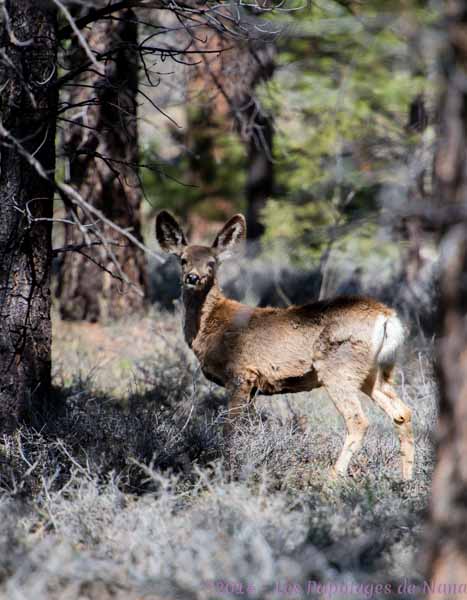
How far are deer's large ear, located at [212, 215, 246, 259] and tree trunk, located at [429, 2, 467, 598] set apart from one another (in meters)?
4.16

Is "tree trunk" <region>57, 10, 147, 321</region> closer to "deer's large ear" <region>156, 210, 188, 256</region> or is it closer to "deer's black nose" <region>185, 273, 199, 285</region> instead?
"deer's large ear" <region>156, 210, 188, 256</region>

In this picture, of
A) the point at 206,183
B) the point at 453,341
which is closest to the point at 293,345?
the point at 453,341

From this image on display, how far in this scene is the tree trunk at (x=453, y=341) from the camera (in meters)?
3.16

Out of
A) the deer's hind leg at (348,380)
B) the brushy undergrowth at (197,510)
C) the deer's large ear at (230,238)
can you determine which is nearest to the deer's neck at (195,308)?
the deer's large ear at (230,238)

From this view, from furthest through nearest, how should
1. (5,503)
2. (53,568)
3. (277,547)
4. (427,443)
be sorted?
(427,443)
(5,503)
(277,547)
(53,568)

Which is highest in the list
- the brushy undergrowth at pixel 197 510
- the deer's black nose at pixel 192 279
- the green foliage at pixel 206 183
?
the green foliage at pixel 206 183

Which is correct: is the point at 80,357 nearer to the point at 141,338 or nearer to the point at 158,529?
the point at 141,338

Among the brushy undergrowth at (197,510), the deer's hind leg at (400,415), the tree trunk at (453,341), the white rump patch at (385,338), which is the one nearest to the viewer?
the tree trunk at (453,341)

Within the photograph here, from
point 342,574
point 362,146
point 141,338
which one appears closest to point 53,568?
point 342,574

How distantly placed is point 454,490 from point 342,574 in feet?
3.03

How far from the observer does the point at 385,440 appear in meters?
6.68

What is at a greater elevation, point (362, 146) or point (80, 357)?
point (362, 146)

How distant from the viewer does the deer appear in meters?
6.38

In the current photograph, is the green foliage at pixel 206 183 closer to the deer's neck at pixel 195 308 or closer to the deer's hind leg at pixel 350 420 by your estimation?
the deer's neck at pixel 195 308
